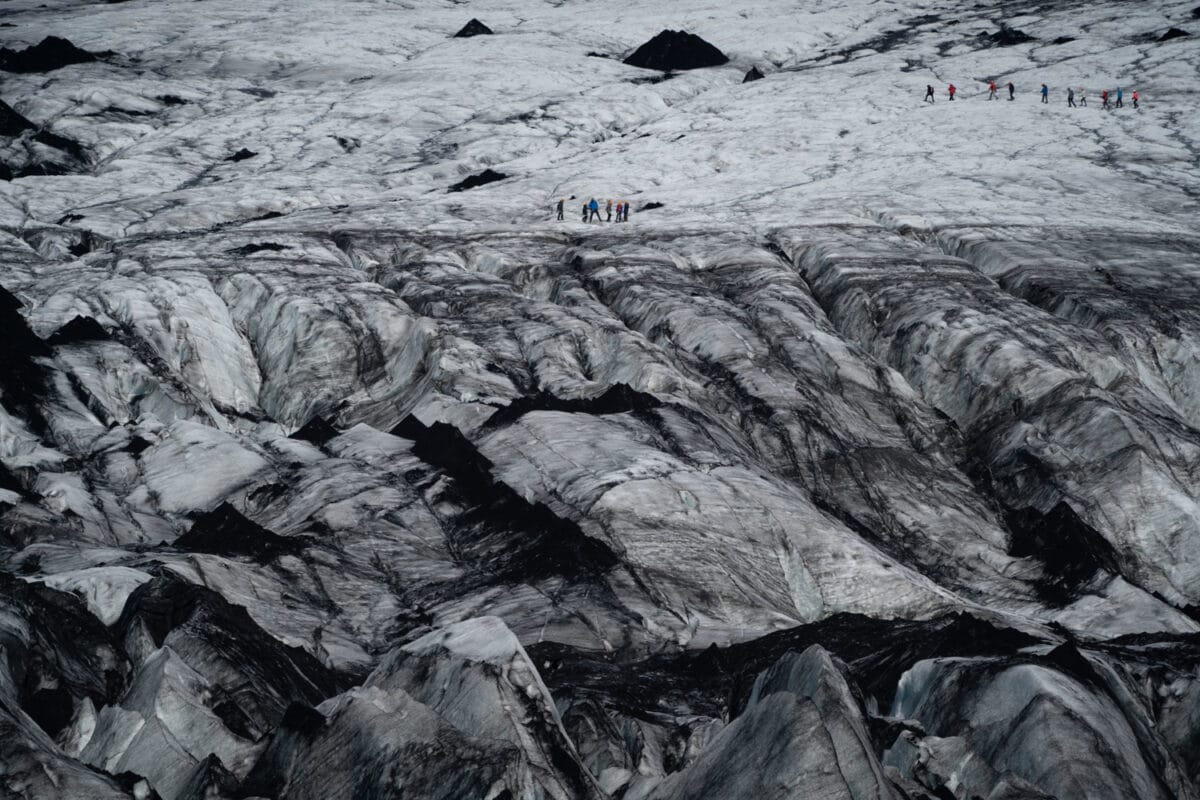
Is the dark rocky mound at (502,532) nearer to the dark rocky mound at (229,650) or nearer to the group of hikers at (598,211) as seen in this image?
the dark rocky mound at (229,650)

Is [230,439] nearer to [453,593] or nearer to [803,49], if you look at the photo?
[453,593]

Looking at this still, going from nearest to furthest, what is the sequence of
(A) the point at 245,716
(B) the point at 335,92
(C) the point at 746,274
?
(A) the point at 245,716 → (C) the point at 746,274 → (B) the point at 335,92

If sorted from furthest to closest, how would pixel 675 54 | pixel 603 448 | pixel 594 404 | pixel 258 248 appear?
pixel 675 54 → pixel 258 248 → pixel 594 404 → pixel 603 448

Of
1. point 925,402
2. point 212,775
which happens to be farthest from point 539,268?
point 212,775

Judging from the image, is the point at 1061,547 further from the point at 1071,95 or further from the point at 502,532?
the point at 1071,95

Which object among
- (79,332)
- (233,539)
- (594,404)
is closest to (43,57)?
(79,332)
